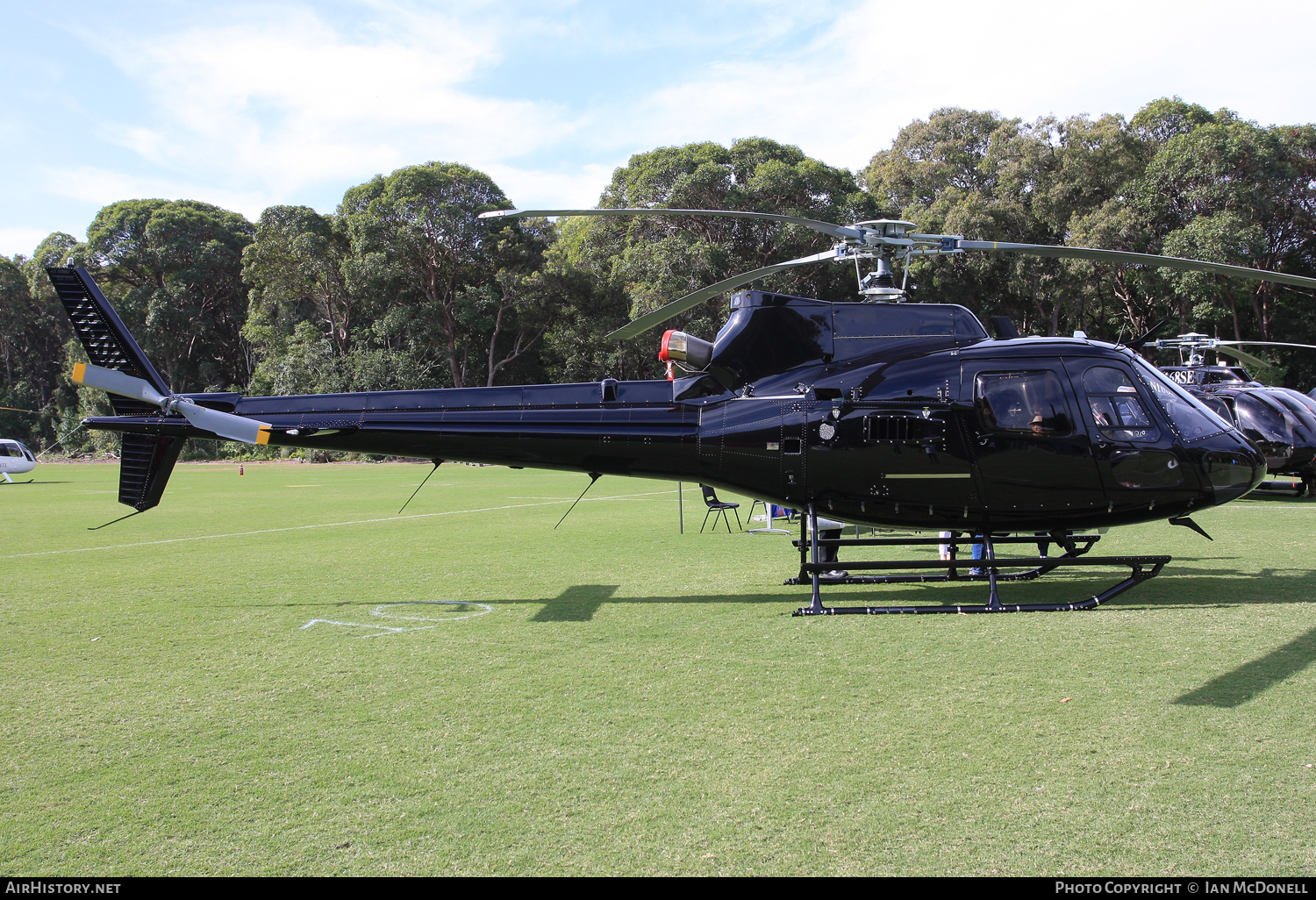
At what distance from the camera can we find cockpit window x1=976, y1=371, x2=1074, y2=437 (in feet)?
26.4

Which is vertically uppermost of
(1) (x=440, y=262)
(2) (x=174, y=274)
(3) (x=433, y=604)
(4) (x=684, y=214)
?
(2) (x=174, y=274)

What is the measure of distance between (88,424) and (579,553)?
6290 millimetres

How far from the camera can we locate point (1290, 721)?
16.4 feet

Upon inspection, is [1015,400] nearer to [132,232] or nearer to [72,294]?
[72,294]

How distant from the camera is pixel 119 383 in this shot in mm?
8789

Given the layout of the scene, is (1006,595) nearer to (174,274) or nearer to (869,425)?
(869,425)

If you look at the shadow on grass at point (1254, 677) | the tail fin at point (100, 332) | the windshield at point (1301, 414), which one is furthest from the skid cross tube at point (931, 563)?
the windshield at point (1301, 414)

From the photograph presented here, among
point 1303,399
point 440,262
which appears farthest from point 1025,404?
point 440,262

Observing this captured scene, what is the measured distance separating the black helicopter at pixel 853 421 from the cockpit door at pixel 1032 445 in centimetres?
2

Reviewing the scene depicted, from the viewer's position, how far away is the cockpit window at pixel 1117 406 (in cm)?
804

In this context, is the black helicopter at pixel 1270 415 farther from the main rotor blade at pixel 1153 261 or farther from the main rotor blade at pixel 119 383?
the main rotor blade at pixel 119 383

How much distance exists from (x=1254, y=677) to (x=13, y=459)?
141 feet

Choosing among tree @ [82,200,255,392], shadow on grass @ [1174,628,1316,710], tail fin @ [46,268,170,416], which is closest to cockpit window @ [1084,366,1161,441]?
shadow on grass @ [1174,628,1316,710]

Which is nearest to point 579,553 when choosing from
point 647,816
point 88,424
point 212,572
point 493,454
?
point 493,454
